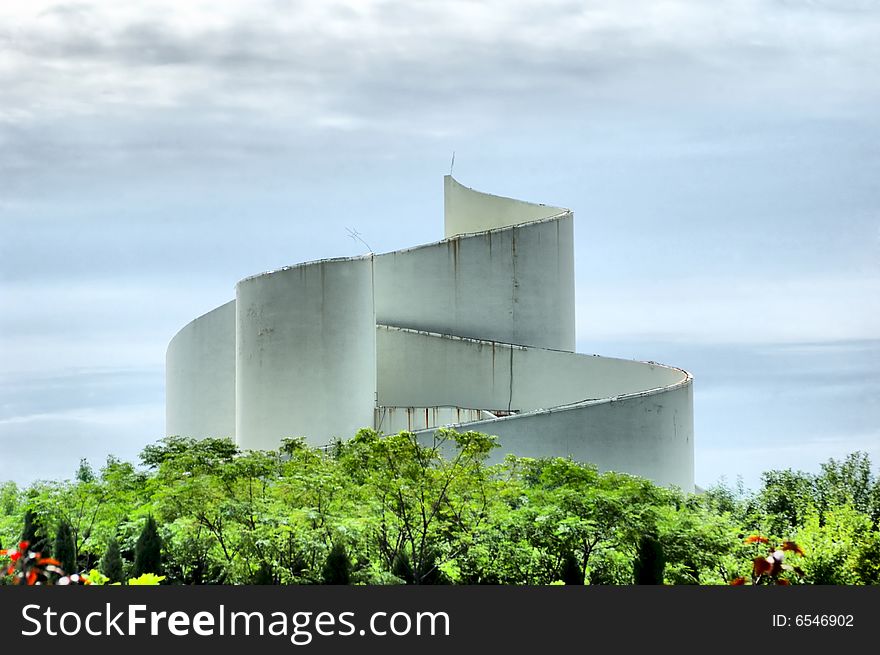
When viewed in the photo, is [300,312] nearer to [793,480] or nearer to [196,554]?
[196,554]

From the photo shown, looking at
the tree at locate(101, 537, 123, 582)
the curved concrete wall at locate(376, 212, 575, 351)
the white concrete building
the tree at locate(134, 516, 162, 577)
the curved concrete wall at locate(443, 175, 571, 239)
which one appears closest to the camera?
the tree at locate(101, 537, 123, 582)

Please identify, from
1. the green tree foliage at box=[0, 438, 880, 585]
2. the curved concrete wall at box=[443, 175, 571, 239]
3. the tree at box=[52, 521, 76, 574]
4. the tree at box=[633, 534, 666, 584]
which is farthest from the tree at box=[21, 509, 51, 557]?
the curved concrete wall at box=[443, 175, 571, 239]

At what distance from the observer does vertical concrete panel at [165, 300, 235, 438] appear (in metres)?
28.2

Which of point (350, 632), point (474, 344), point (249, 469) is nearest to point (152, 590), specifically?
point (350, 632)

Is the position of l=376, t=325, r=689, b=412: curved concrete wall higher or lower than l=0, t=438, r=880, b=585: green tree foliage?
higher

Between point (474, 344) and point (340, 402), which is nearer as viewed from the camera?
point (340, 402)

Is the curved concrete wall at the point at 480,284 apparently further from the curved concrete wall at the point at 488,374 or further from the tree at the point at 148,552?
the tree at the point at 148,552

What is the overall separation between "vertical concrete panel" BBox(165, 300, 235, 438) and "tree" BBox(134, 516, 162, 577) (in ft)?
40.0

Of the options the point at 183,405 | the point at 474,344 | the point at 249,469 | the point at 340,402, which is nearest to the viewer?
the point at 249,469

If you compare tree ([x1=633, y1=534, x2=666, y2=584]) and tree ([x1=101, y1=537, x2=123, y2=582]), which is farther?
tree ([x1=633, y1=534, x2=666, y2=584])

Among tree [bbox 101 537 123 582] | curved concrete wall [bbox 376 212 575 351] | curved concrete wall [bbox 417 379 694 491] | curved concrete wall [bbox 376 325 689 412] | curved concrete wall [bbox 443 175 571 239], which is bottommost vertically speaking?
tree [bbox 101 537 123 582]

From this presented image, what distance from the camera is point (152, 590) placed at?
396 inches

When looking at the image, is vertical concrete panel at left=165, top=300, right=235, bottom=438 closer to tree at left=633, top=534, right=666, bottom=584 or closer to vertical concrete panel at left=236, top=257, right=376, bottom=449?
vertical concrete panel at left=236, top=257, right=376, bottom=449

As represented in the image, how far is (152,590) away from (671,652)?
4.36 m
